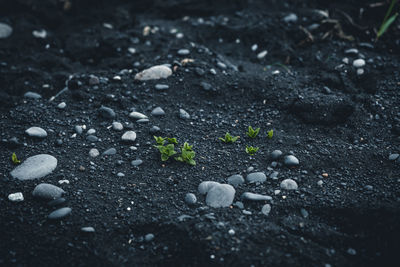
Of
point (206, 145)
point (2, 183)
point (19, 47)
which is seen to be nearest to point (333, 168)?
point (206, 145)

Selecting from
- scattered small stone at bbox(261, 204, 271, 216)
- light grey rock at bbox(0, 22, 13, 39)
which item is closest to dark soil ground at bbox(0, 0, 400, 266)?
scattered small stone at bbox(261, 204, 271, 216)

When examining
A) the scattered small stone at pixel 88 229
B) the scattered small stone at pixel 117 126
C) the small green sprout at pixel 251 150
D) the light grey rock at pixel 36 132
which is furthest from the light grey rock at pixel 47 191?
the small green sprout at pixel 251 150

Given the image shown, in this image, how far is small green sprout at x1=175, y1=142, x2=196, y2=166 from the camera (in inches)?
96.5

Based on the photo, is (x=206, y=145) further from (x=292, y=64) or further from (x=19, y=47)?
Result: (x=19, y=47)

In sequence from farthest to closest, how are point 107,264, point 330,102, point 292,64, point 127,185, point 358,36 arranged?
1. point 358,36
2. point 292,64
3. point 330,102
4. point 127,185
5. point 107,264

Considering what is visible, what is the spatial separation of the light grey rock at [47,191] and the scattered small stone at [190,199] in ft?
2.76

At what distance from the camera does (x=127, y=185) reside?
92.2 inches

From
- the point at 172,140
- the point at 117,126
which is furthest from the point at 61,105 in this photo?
the point at 172,140

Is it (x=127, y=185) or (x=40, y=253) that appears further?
(x=127, y=185)

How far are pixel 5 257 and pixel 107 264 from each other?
59cm

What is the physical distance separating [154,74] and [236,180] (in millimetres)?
1476

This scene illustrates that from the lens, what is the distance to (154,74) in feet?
10.7

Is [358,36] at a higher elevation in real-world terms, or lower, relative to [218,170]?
higher

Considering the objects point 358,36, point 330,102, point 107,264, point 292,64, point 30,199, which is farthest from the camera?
point 358,36
